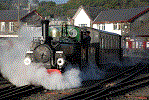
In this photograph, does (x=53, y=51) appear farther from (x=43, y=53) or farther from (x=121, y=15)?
(x=121, y=15)

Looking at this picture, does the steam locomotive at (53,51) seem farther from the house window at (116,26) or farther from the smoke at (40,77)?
the house window at (116,26)

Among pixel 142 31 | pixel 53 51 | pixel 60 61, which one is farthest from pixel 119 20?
pixel 60 61

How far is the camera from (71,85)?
356 inches

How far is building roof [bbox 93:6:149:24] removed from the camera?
3862 centimetres

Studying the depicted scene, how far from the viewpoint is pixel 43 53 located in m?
8.93

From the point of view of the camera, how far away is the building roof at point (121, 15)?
38.6 metres

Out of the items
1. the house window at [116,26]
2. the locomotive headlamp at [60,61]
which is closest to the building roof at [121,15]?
the house window at [116,26]

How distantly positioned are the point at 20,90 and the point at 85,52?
321 cm

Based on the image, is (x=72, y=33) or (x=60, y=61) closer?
(x=60, y=61)

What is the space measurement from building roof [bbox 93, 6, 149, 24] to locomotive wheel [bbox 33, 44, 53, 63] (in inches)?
1177

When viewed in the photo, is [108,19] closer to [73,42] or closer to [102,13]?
[102,13]

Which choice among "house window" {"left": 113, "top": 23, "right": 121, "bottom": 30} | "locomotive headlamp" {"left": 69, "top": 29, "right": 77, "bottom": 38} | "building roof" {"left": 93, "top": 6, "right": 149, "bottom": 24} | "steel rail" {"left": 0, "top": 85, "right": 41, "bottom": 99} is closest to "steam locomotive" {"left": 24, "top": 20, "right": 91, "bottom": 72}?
"locomotive headlamp" {"left": 69, "top": 29, "right": 77, "bottom": 38}

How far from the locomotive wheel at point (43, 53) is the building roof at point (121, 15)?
98.1 feet

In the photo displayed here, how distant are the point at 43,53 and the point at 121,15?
106 ft
